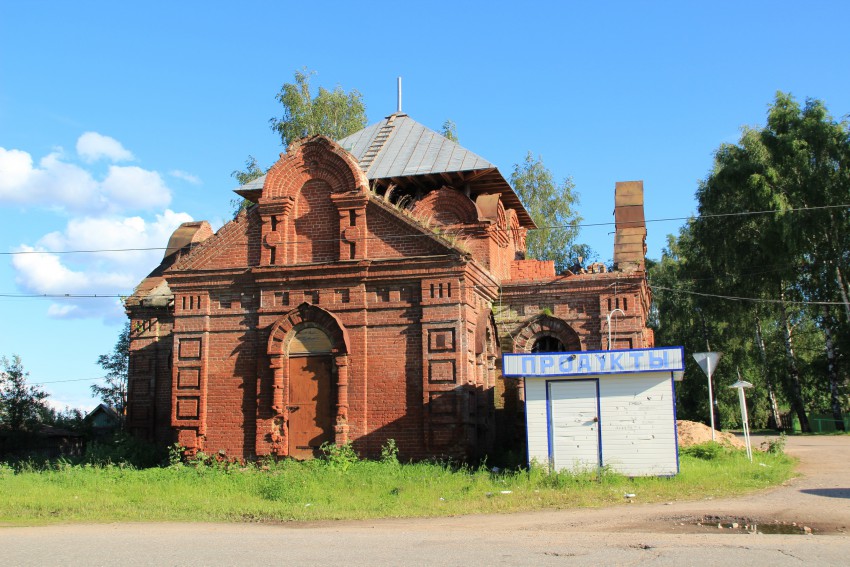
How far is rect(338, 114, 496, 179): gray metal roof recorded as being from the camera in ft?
71.4

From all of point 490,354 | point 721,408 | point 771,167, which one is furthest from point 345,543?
point 721,408

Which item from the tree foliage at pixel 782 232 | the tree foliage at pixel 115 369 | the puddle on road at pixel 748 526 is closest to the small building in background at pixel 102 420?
the tree foliage at pixel 115 369

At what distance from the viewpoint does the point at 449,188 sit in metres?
21.7

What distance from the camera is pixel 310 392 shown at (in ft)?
55.1

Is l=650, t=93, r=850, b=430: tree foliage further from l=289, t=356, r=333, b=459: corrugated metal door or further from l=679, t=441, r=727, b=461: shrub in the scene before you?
l=289, t=356, r=333, b=459: corrugated metal door

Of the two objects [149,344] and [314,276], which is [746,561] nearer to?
[314,276]

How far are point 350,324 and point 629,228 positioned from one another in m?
9.46

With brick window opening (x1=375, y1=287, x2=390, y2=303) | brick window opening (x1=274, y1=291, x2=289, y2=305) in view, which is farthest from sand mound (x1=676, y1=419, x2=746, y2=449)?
brick window opening (x1=274, y1=291, x2=289, y2=305)

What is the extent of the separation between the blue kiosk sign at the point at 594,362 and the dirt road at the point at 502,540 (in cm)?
264

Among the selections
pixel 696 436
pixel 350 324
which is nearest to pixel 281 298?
pixel 350 324

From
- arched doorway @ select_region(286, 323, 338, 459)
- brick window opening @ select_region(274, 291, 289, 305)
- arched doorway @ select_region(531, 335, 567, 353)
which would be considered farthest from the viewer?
arched doorway @ select_region(531, 335, 567, 353)

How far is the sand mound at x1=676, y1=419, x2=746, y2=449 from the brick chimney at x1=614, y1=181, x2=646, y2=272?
4.07 meters

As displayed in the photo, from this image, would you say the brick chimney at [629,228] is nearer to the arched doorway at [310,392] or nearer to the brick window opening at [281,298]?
the arched doorway at [310,392]

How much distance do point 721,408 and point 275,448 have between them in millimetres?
32899
